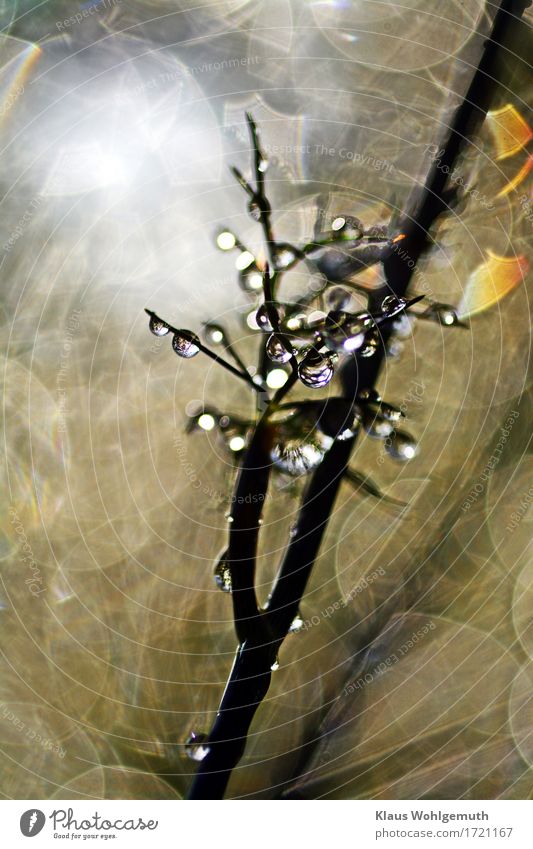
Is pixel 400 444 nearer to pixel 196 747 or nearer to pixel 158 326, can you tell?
pixel 158 326

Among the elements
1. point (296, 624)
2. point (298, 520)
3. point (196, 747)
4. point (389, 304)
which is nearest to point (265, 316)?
point (389, 304)

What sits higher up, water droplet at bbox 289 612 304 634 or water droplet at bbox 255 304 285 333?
water droplet at bbox 255 304 285 333

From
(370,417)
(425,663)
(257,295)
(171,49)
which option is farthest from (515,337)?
(171,49)

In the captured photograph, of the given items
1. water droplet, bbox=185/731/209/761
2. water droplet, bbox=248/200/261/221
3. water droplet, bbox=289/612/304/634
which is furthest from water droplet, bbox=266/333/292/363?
water droplet, bbox=185/731/209/761

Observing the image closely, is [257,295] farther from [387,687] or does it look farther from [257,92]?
[387,687]

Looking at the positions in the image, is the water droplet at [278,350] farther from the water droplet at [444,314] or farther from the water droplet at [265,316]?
the water droplet at [444,314]
